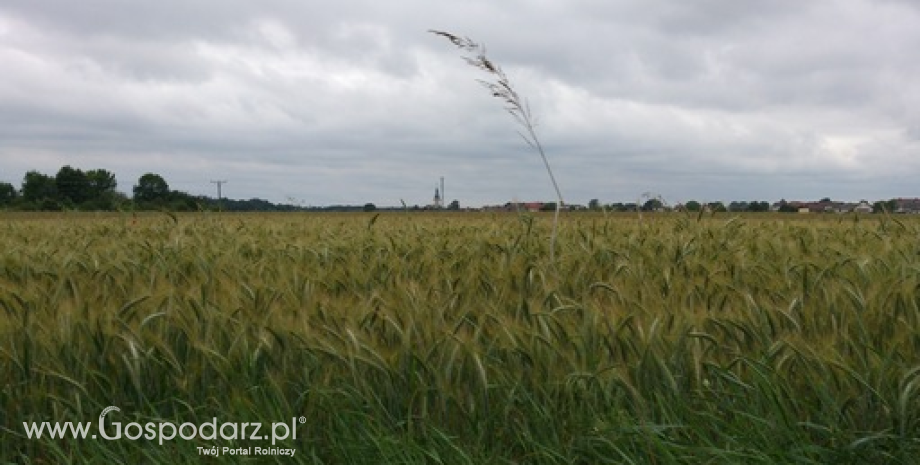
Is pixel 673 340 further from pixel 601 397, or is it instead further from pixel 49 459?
pixel 49 459

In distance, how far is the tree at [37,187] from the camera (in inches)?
2302

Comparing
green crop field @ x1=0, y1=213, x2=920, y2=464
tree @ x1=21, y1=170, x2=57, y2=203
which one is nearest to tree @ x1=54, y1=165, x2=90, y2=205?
tree @ x1=21, y1=170, x2=57, y2=203

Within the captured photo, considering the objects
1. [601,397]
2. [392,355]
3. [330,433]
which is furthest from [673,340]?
[330,433]

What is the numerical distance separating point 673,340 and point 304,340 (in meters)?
1.08

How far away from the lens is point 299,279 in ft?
10.7

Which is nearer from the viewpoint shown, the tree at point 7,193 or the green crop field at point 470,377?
the green crop field at point 470,377

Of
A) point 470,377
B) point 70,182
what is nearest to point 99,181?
point 70,182

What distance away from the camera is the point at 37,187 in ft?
197

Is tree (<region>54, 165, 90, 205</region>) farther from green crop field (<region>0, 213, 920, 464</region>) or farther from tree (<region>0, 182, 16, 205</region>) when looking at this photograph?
green crop field (<region>0, 213, 920, 464</region>)

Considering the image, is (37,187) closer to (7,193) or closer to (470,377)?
(7,193)

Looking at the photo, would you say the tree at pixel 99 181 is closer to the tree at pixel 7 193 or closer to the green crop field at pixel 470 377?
the tree at pixel 7 193

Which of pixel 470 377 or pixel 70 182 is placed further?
pixel 70 182

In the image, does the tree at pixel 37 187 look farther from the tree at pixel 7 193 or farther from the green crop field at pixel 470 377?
the green crop field at pixel 470 377

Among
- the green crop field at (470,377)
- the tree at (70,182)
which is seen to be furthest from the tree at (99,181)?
the green crop field at (470,377)
